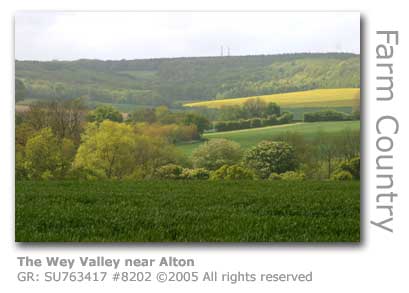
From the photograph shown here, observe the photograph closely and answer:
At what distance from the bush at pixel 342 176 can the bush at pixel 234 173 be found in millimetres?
1123

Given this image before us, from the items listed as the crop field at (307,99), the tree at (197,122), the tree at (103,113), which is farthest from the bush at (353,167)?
the tree at (103,113)

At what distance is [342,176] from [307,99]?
1.16 metres

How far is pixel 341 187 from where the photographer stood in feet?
40.0

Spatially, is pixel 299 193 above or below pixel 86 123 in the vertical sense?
below

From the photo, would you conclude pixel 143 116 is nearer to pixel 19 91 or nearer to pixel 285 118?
pixel 19 91

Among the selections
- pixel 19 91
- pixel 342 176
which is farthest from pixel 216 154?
pixel 19 91

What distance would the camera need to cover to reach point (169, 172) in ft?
40.7

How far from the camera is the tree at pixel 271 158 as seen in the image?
12.3 metres

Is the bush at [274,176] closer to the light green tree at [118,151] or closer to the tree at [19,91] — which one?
the light green tree at [118,151]
